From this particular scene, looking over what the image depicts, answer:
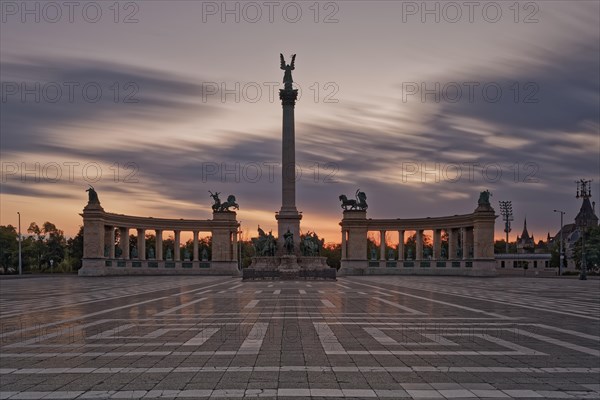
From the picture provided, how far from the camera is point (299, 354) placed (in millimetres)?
15555

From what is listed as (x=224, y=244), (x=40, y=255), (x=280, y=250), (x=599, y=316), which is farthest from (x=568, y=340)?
(x=40, y=255)

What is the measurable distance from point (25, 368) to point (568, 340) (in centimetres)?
1485

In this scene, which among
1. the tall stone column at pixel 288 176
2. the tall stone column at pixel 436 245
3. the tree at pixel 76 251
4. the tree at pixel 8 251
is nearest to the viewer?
the tall stone column at pixel 288 176

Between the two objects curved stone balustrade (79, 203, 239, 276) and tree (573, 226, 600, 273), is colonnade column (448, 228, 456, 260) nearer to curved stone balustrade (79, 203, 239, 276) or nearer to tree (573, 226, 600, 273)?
tree (573, 226, 600, 273)

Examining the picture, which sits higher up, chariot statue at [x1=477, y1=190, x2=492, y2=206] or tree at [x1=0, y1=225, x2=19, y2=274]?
chariot statue at [x1=477, y1=190, x2=492, y2=206]

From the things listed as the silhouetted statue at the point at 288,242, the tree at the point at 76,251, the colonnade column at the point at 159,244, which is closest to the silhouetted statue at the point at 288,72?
the silhouetted statue at the point at 288,242

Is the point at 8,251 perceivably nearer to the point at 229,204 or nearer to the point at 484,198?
the point at 229,204

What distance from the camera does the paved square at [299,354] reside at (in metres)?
11.9

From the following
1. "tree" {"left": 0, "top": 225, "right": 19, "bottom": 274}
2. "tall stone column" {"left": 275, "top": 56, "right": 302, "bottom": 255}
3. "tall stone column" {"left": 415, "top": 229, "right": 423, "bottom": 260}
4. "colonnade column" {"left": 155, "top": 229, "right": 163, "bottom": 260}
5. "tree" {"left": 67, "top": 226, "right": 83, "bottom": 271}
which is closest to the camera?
"tall stone column" {"left": 275, "top": 56, "right": 302, "bottom": 255}

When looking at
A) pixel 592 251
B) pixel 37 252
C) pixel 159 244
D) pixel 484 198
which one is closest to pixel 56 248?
pixel 37 252

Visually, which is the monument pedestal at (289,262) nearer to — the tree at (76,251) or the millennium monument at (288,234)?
the millennium monument at (288,234)

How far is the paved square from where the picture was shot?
39.1 ft

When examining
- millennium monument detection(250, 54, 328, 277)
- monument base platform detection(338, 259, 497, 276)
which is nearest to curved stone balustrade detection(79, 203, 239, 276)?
monument base platform detection(338, 259, 497, 276)

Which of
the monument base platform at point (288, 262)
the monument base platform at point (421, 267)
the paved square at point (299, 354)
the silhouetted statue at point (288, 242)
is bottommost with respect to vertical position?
the monument base platform at point (421, 267)
